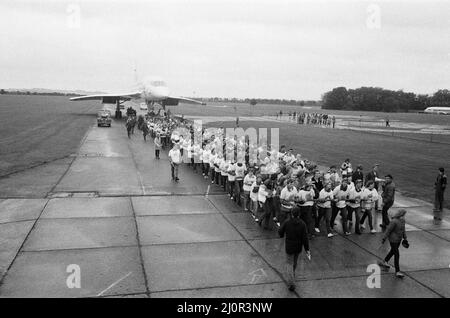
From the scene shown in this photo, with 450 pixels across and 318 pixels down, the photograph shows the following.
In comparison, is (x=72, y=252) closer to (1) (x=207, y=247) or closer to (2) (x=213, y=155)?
(1) (x=207, y=247)

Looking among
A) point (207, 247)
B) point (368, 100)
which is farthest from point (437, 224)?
point (368, 100)

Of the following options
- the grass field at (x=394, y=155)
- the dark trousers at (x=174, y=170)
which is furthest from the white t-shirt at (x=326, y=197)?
the dark trousers at (x=174, y=170)

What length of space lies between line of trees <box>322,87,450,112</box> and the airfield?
12148cm

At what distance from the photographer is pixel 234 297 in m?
7.10

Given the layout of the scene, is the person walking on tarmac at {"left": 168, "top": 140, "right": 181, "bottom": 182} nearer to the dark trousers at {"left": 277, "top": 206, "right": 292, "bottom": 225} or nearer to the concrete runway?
the concrete runway

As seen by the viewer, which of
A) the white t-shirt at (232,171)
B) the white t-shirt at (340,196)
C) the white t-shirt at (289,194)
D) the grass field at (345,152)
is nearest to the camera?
the white t-shirt at (289,194)

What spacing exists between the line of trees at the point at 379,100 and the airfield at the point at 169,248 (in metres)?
121

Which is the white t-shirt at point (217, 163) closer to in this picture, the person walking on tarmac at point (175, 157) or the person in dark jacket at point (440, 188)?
the person walking on tarmac at point (175, 157)

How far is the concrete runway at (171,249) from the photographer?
7.45m

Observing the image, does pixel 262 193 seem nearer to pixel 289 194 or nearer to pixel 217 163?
pixel 289 194

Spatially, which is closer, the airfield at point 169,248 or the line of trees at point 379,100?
the airfield at point 169,248

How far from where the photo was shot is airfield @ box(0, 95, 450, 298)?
24.5 ft

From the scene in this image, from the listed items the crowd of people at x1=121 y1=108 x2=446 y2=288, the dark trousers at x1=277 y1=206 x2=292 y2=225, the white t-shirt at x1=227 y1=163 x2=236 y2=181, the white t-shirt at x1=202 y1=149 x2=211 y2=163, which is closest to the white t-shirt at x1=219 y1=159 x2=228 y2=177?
the crowd of people at x1=121 y1=108 x2=446 y2=288
